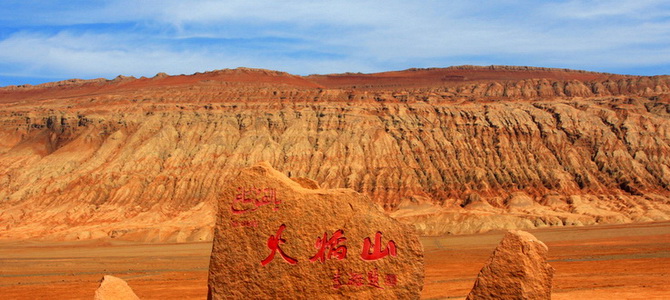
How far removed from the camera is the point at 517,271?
11188 millimetres

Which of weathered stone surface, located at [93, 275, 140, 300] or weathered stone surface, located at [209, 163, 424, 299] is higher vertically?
weathered stone surface, located at [209, 163, 424, 299]

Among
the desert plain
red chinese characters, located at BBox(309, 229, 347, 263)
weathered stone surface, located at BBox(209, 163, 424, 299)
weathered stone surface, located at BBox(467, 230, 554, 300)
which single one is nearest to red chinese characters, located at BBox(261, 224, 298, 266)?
weathered stone surface, located at BBox(209, 163, 424, 299)

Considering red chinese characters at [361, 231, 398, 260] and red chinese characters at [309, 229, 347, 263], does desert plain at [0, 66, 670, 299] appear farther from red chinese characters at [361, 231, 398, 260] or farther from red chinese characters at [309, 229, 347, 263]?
red chinese characters at [361, 231, 398, 260]

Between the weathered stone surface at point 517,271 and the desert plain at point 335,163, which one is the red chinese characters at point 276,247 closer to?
the weathered stone surface at point 517,271

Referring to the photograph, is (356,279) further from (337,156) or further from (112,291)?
(337,156)

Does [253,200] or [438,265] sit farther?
[438,265]

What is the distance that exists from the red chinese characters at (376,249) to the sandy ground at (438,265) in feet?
28.5

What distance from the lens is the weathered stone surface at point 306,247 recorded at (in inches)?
427

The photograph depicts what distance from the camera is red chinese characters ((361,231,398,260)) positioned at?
1088 cm

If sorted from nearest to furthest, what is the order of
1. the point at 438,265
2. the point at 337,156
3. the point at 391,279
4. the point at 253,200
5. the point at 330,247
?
1. the point at 391,279
2. the point at 330,247
3. the point at 253,200
4. the point at 438,265
5. the point at 337,156

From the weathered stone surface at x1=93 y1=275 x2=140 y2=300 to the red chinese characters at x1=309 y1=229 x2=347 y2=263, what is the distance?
3.64 metres

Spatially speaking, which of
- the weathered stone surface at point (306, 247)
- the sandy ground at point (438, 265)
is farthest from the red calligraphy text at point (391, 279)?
the sandy ground at point (438, 265)

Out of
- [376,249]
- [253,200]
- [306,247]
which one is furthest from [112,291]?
[376,249]

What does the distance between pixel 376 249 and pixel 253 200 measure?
225cm
